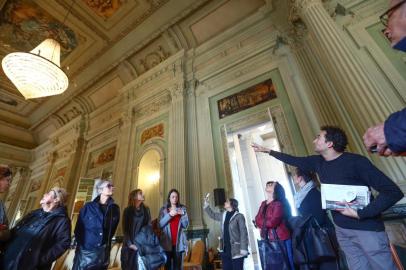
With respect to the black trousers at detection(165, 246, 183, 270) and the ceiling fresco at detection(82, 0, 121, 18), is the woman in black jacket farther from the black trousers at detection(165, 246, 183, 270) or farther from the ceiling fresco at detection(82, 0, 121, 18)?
the ceiling fresco at detection(82, 0, 121, 18)

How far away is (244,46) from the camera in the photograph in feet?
20.0

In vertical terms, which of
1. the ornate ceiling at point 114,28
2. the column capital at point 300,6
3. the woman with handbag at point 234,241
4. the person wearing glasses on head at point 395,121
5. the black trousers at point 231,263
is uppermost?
the ornate ceiling at point 114,28

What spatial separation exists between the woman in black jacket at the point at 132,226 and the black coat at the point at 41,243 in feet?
2.47

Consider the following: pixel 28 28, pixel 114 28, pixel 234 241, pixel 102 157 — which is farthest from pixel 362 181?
pixel 28 28

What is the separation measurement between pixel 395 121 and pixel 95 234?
2.49 m

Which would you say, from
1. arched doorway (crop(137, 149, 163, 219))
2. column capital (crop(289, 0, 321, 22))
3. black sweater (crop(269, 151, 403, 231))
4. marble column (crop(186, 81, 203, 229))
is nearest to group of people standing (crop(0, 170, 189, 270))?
marble column (crop(186, 81, 203, 229))

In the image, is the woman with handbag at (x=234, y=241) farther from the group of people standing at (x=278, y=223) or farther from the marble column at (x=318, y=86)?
the marble column at (x=318, y=86)

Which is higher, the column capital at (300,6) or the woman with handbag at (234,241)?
the column capital at (300,6)

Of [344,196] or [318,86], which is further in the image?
[318,86]

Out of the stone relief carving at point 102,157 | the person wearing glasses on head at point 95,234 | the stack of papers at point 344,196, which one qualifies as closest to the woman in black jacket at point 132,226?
the person wearing glasses on head at point 95,234

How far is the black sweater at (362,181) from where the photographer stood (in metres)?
1.24

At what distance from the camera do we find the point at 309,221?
1953 mm

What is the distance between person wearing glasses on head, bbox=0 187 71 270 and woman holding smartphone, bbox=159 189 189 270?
1312 mm

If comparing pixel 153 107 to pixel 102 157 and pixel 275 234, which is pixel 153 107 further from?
pixel 275 234
